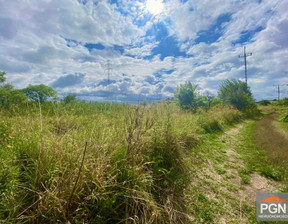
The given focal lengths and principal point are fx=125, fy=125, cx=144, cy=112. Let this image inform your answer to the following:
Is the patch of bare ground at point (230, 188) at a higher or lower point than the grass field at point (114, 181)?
lower

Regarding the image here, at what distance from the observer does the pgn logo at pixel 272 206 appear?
2.05m

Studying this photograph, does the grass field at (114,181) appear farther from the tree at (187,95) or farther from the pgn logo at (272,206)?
the tree at (187,95)

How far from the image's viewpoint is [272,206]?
2236mm

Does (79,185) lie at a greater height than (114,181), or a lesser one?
greater

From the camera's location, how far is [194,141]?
434 cm

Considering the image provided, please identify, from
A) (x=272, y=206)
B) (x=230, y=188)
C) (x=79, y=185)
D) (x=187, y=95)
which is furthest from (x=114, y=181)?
(x=187, y=95)

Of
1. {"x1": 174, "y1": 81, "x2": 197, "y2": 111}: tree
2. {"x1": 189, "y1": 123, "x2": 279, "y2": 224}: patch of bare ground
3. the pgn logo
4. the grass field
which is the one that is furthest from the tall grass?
{"x1": 174, "y1": 81, "x2": 197, "y2": 111}: tree

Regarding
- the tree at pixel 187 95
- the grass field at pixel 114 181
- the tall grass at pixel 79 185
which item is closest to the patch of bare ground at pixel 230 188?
the grass field at pixel 114 181

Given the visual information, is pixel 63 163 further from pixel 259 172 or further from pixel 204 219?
pixel 259 172

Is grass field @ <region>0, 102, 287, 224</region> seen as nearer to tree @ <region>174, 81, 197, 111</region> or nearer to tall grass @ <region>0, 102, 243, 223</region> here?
tall grass @ <region>0, 102, 243, 223</region>

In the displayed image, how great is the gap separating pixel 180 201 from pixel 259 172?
9.23 ft

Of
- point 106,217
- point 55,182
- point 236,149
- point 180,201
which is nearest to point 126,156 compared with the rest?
point 106,217

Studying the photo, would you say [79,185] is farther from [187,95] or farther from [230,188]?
[187,95]

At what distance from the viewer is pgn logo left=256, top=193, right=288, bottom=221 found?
2.05 m
